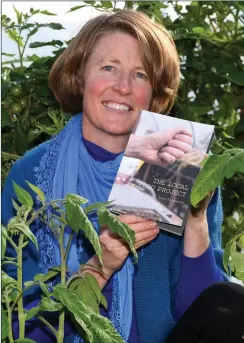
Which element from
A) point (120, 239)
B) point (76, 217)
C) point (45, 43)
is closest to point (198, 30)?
point (45, 43)

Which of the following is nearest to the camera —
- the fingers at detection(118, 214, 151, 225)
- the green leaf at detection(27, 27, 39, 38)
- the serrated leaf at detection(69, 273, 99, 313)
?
the serrated leaf at detection(69, 273, 99, 313)

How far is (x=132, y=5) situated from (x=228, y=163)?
170 cm

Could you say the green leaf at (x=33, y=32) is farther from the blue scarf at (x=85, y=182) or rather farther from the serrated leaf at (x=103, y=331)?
the serrated leaf at (x=103, y=331)

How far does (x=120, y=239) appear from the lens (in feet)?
5.73

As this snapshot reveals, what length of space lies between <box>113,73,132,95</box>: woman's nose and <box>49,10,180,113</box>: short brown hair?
2.7 inches

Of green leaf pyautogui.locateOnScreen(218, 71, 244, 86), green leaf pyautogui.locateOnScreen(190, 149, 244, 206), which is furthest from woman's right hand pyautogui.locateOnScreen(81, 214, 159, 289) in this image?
green leaf pyautogui.locateOnScreen(218, 71, 244, 86)

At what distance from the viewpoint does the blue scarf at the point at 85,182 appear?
79.6 inches

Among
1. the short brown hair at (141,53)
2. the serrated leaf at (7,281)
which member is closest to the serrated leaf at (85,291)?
the serrated leaf at (7,281)

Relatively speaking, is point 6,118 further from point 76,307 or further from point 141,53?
point 76,307

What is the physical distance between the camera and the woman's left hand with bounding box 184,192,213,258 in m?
1.84

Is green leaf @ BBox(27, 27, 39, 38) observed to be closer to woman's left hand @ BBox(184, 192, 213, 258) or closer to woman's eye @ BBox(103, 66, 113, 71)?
woman's eye @ BBox(103, 66, 113, 71)

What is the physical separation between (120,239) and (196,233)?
0.23 metres

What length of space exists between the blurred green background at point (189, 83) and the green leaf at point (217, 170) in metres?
1.49

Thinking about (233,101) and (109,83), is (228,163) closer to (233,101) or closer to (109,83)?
(109,83)
